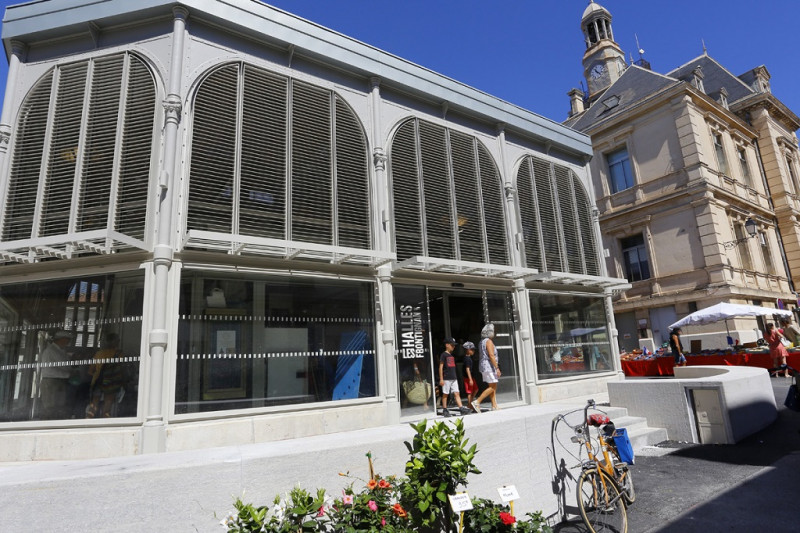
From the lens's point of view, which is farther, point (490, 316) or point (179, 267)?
point (490, 316)

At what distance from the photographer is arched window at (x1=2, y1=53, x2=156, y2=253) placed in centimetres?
786

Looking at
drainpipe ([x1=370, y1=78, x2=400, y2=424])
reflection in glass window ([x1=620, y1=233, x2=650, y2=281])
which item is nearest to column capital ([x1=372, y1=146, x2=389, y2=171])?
drainpipe ([x1=370, y1=78, x2=400, y2=424])

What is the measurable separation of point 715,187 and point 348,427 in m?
20.9

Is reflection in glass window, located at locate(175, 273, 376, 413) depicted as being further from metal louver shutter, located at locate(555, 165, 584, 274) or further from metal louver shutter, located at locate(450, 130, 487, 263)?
metal louver shutter, located at locate(555, 165, 584, 274)

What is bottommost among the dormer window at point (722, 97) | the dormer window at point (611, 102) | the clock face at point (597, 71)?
the dormer window at point (722, 97)

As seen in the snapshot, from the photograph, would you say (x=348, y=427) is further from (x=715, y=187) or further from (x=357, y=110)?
(x=715, y=187)

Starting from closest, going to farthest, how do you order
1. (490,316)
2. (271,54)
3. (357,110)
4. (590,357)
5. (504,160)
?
(271,54), (357,110), (490,316), (504,160), (590,357)

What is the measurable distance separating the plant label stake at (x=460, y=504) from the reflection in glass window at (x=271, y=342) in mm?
5173

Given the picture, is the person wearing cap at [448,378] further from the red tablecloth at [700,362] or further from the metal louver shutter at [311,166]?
the red tablecloth at [700,362]

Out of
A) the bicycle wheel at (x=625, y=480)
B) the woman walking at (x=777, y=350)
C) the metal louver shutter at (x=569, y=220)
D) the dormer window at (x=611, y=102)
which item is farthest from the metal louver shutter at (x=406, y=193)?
the dormer window at (x=611, y=102)

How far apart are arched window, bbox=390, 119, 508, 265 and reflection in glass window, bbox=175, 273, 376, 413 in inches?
79.6

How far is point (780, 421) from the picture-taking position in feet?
32.0

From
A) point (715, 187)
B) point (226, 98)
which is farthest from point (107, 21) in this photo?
point (715, 187)

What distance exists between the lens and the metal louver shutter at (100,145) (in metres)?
7.87
